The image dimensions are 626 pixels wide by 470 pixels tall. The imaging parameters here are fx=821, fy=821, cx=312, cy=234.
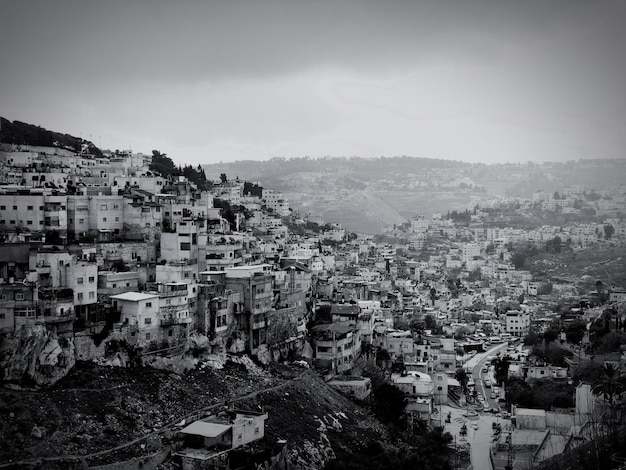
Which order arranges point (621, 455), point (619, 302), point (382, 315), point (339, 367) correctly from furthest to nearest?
1. point (619, 302)
2. point (382, 315)
3. point (339, 367)
4. point (621, 455)

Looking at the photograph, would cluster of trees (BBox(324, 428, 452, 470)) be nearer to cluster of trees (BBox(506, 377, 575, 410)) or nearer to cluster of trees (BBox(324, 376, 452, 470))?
cluster of trees (BBox(324, 376, 452, 470))

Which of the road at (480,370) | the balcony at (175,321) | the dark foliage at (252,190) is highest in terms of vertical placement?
the dark foliage at (252,190)

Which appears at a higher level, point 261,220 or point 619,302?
point 261,220

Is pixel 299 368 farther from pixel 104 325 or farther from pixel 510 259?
pixel 510 259

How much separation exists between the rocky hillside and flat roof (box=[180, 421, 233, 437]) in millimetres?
317

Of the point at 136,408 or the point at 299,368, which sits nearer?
the point at 136,408

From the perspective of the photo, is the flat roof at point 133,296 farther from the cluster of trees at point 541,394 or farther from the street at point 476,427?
the cluster of trees at point 541,394

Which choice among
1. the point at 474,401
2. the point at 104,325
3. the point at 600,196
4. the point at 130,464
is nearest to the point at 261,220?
the point at 474,401

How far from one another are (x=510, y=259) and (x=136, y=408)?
49.5 meters

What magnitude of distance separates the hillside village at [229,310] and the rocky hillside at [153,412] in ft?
1.56

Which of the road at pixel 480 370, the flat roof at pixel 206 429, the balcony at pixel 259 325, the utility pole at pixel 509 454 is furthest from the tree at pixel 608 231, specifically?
the flat roof at pixel 206 429

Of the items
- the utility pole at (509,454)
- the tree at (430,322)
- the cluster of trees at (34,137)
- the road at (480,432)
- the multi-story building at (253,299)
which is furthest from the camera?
the tree at (430,322)

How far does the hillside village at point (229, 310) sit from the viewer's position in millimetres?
17094

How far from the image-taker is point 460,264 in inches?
2489
